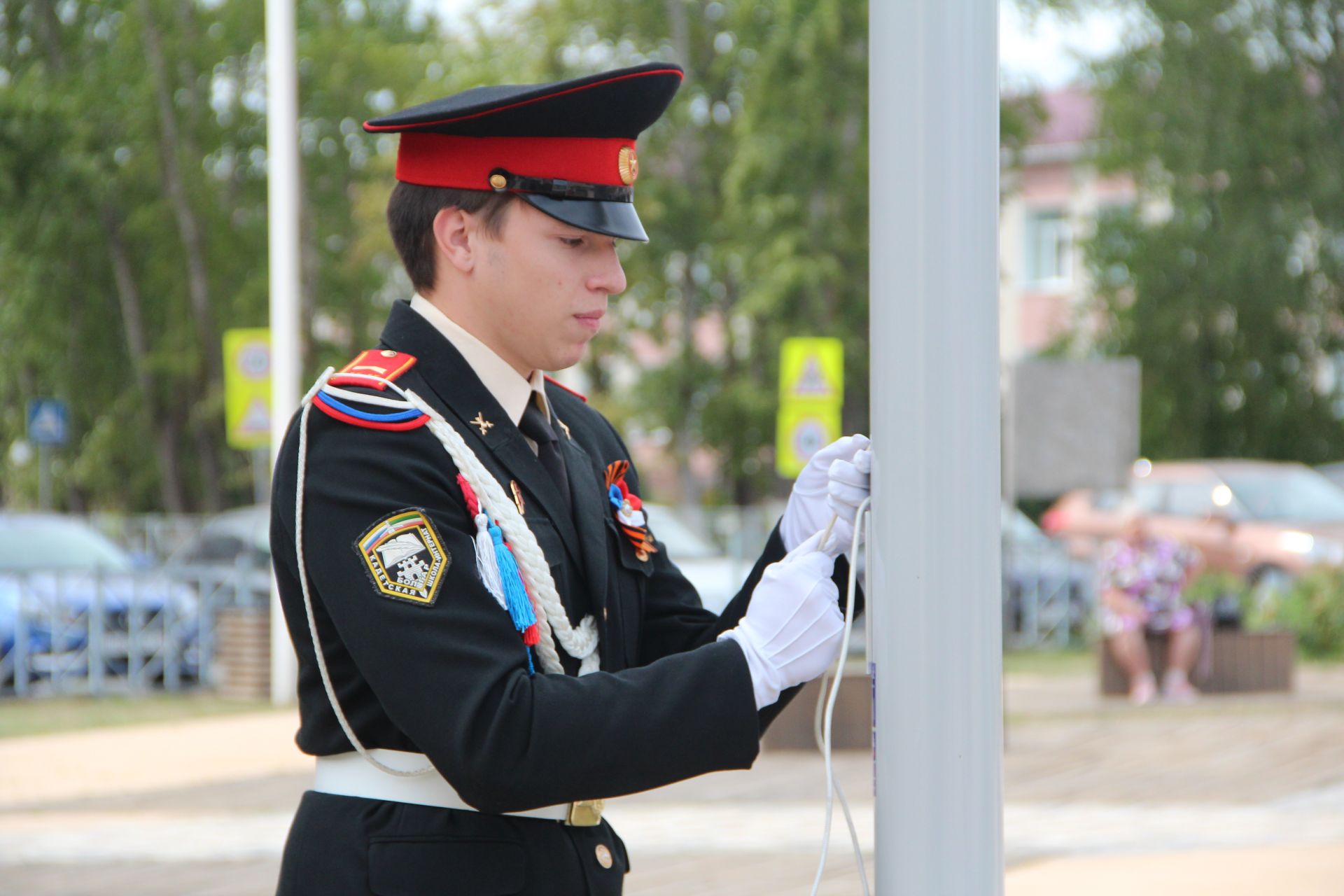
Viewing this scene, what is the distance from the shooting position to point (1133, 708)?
475 inches

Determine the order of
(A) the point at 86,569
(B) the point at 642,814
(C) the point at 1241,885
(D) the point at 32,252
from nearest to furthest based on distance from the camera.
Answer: (C) the point at 1241,885, (B) the point at 642,814, (A) the point at 86,569, (D) the point at 32,252

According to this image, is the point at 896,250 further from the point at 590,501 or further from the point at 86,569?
the point at 86,569

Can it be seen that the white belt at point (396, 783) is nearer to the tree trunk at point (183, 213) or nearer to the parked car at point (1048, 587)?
the parked car at point (1048, 587)

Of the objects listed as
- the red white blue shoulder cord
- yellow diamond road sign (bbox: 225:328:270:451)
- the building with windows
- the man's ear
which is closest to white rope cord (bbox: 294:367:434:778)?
the red white blue shoulder cord

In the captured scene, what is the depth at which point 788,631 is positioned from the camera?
1948 millimetres

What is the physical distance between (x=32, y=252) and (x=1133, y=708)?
66.0ft

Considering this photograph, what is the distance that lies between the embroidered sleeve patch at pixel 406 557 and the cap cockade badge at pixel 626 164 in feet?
1.84

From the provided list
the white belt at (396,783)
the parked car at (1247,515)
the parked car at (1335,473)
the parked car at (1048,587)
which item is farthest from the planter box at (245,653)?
the parked car at (1335,473)

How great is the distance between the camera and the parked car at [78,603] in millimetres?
13367

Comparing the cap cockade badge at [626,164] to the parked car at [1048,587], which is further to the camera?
the parked car at [1048,587]

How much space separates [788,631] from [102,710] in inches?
454

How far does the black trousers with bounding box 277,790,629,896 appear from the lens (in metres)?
2.04

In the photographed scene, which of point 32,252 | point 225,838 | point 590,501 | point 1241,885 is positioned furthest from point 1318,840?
point 32,252

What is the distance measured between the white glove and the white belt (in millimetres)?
497
